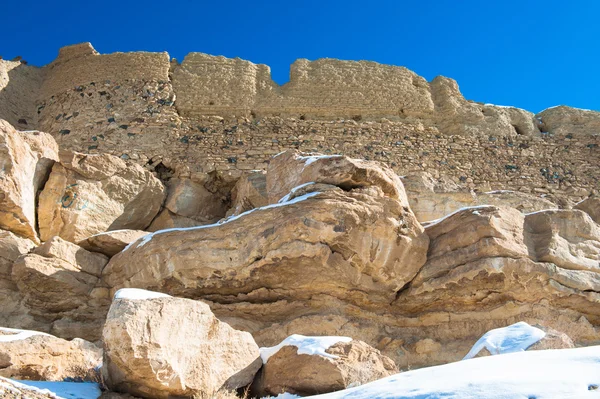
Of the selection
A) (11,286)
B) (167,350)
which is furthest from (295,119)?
(167,350)

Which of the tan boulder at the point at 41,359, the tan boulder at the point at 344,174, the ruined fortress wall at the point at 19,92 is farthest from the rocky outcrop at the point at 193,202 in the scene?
the tan boulder at the point at 41,359

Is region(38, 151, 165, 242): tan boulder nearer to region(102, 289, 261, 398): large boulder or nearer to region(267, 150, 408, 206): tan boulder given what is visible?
region(267, 150, 408, 206): tan boulder

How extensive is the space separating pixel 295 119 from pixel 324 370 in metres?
9.87

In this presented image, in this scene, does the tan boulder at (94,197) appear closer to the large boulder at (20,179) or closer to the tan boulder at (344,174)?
the large boulder at (20,179)

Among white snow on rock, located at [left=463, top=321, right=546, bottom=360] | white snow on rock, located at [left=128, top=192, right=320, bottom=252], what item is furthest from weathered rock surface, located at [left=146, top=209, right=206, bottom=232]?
white snow on rock, located at [left=463, top=321, right=546, bottom=360]

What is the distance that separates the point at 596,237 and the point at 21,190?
771cm

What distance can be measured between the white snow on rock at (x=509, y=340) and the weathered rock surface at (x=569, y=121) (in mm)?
11090

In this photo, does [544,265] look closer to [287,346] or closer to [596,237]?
[596,237]

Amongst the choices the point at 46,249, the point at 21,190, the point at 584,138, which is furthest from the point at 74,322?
the point at 584,138

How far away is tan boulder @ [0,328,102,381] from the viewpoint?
6.09 meters

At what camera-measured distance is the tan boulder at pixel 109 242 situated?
9.95 metres

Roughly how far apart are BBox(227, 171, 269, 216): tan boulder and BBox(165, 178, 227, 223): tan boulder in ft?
2.36

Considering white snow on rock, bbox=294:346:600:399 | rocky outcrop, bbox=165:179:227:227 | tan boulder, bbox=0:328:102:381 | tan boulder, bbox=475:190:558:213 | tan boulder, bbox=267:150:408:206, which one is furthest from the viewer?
tan boulder, bbox=475:190:558:213

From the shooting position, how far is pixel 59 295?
9180mm
